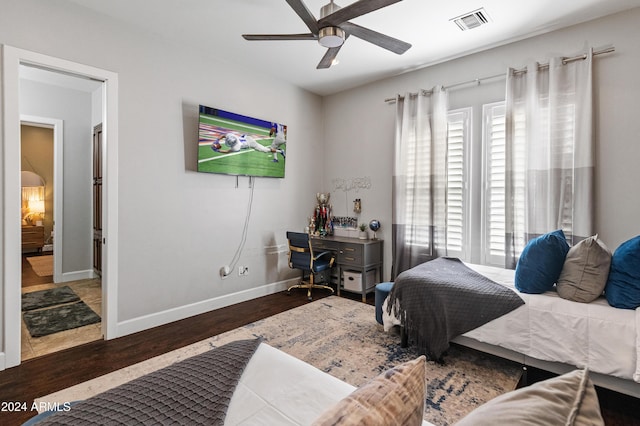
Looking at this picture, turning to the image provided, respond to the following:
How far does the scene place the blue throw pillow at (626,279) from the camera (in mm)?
2021

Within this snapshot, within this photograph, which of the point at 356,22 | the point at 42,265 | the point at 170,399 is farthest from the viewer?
the point at 42,265

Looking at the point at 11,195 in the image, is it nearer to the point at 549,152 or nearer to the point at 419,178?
the point at 419,178

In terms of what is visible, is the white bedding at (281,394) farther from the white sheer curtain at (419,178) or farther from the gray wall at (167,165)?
the white sheer curtain at (419,178)

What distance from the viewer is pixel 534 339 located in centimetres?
222

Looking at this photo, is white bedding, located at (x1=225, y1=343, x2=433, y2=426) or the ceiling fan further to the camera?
the ceiling fan

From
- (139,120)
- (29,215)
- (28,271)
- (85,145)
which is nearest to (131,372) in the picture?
(139,120)

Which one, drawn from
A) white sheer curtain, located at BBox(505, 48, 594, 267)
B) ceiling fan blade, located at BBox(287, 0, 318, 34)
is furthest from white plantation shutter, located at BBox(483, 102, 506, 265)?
ceiling fan blade, located at BBox(287, 0, 318, 34)

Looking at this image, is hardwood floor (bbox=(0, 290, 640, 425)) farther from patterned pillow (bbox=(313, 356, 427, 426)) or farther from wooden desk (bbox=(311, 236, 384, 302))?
patterned pillow (bbox=(313, 356, 427, 426))

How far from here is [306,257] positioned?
4.27 metres

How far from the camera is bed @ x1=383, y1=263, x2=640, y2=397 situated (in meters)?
1.93

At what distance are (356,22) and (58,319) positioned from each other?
173 inches

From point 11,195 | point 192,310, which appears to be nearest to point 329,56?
point 11,195

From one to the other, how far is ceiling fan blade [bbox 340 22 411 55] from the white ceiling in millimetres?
452

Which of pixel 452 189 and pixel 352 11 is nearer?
pixel 352 11
